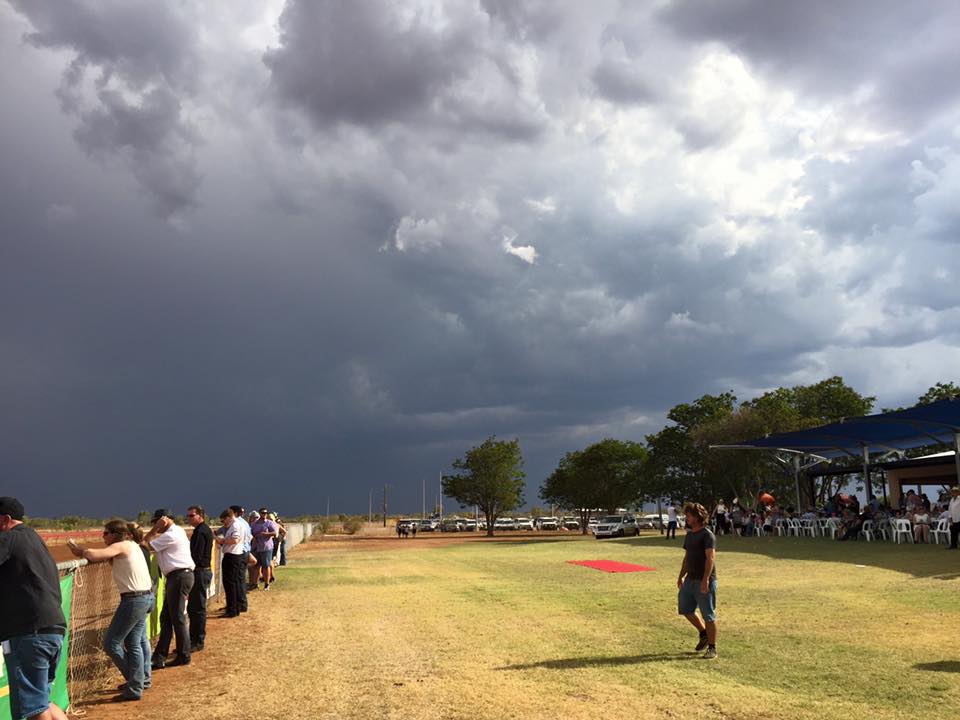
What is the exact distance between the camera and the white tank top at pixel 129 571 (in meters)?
7.41

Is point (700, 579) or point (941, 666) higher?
point (700, 579)

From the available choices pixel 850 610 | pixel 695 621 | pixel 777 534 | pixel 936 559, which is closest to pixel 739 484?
pixel 777 534

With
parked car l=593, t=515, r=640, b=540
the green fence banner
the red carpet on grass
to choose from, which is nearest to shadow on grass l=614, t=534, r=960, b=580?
the red carpet on grass

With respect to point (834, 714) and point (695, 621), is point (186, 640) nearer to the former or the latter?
point (695, 621)

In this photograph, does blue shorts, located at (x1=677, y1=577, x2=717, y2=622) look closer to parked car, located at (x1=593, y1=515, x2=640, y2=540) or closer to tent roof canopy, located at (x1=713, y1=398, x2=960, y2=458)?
tent roof canopy, located at (x1=713, y1=398, x2=960, y2=458)

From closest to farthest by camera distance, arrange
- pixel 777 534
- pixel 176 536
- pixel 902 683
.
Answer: pixel 902 683 → pixel 176 536 → pixel 777 534

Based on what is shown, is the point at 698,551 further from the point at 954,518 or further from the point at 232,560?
the point at 954,518

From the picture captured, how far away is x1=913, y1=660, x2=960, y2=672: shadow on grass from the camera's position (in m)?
7.36

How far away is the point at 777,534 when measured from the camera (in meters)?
32.9

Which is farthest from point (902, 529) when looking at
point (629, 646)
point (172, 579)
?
point (172, 579)

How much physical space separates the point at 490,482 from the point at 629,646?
54836mm

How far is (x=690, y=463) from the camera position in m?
53.1

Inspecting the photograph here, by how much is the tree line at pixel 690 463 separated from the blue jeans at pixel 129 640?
120 ft

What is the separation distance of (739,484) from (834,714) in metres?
47.7
